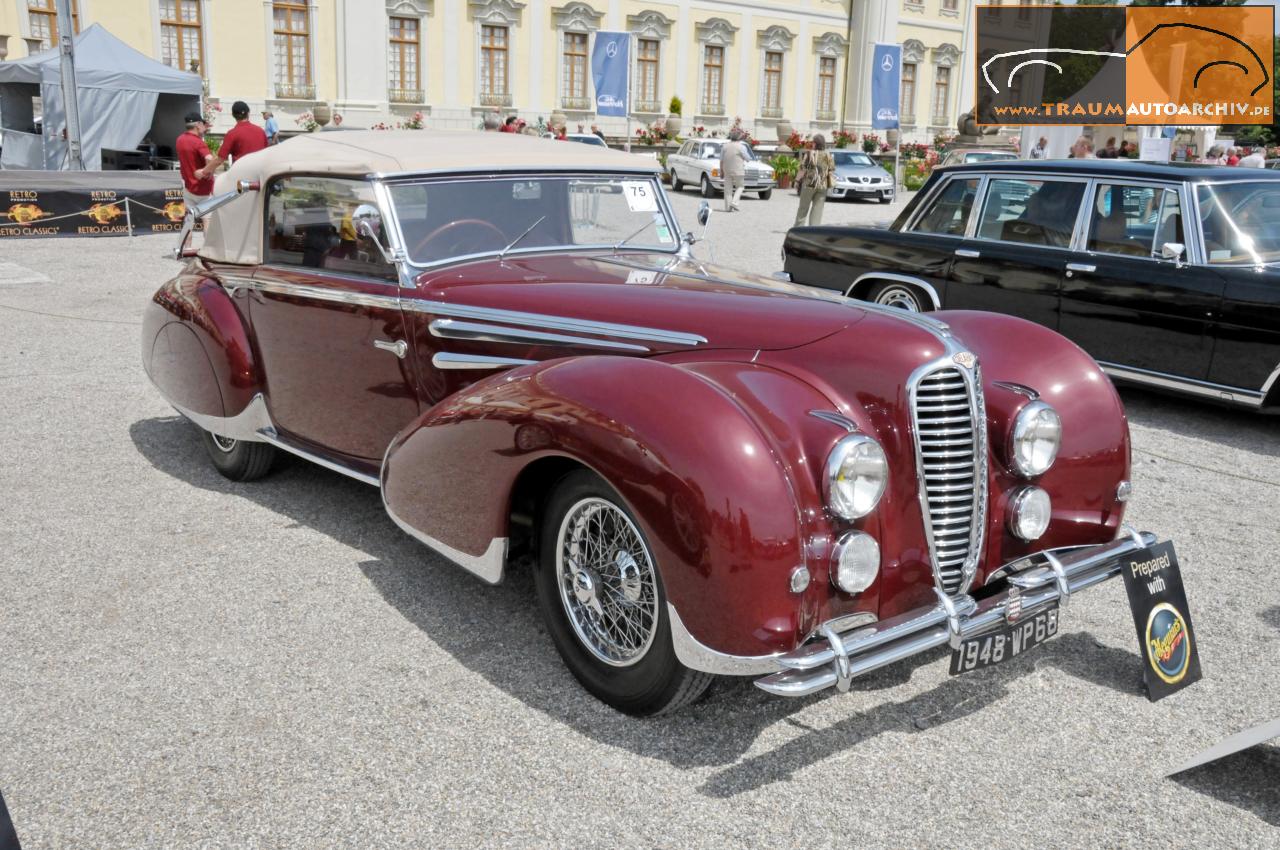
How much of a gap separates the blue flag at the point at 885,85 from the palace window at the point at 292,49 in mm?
16852

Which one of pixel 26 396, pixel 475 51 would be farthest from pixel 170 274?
pixel 475 51

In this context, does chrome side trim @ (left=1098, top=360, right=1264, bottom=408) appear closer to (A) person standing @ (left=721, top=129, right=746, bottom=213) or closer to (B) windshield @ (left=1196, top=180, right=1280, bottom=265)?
(B) windshield @ (left=1196, top=180, right=1280, bottom=265)

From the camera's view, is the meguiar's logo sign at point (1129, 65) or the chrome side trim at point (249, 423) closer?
the chrome side trim at point (249, 423)

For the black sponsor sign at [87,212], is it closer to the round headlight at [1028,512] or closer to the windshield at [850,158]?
the round headlight at [1028,512]

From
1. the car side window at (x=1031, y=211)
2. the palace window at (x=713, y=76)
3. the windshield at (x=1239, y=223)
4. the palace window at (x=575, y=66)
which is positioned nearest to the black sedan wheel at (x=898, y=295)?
the car side window at (x=1031, y=211)

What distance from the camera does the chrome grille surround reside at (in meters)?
3.25

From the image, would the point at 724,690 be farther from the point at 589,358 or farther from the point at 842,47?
the point at 842,47

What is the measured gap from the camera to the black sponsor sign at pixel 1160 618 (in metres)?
3.42

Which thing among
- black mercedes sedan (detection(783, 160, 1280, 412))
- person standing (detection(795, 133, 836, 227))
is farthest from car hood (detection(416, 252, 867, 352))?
person standing (detection(795, 133, 836, 227))

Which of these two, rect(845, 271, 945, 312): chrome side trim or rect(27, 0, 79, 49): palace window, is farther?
rect(27, 0, 79, 49): palace window

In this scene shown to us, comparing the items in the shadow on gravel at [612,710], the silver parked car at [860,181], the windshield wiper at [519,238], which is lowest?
the shadow on gravel at [612,710]

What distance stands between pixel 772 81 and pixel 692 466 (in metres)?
44.0

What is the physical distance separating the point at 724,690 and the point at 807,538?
2.78 ft

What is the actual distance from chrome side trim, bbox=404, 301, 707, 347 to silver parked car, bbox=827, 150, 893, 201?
79.2 ft
